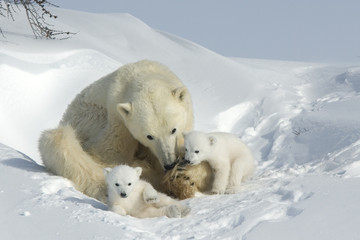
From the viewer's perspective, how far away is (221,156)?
5.52 m

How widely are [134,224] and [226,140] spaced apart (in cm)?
173

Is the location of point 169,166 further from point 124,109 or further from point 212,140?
point 124,109

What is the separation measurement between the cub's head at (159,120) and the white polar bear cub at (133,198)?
0.81 m

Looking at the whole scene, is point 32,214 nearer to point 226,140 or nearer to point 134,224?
point 134,224

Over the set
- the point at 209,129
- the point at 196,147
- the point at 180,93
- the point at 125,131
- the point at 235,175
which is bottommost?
the point at 209,129

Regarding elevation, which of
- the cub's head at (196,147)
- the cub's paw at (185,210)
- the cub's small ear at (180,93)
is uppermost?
the cub's small ear at (180,93)

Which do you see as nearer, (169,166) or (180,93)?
(169,166)

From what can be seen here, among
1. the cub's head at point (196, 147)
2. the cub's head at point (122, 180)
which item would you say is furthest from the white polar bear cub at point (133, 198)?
the cub's head at point (196, 147)

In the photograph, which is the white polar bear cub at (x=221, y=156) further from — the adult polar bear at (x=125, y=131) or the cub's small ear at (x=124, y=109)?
the cub's small ear at (x=124, y=109)

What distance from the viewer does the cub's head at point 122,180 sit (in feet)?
14.8

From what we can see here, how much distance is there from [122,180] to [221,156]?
128 cm

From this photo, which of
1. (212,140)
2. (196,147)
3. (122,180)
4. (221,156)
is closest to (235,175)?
(221,156)

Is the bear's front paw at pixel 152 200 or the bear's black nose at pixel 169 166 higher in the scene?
the bear's black nose at pixel 169 166

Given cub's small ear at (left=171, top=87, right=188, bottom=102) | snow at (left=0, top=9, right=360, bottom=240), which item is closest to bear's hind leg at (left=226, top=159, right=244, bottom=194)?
snow at (left=0, top=9, right=360, bottom=240)
